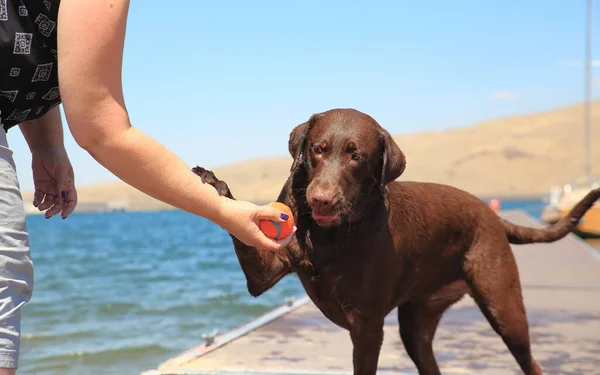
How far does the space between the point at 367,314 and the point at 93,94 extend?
221 cm

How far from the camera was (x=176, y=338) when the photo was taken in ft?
33.7

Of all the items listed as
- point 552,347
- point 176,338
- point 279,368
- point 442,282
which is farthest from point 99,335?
point 442,282

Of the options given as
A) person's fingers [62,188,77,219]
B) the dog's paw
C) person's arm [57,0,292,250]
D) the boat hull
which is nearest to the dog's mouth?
the dog's paw

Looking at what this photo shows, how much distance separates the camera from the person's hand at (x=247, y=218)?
82.0 inches

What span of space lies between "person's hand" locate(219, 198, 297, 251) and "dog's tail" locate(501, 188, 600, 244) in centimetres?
308

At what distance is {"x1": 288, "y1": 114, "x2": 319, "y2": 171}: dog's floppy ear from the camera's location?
377 cm

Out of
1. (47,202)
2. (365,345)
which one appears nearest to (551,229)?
(365,345)

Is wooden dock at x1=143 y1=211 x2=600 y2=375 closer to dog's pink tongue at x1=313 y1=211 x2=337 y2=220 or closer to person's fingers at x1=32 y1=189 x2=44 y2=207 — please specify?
dog's pink tongue at x1=313 y1=211 x2=337 y2=220

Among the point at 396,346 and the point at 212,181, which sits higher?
the point at 212,181

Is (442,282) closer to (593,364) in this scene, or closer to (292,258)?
(292,258)

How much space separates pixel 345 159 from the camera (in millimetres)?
3660

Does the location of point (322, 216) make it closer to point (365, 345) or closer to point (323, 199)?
point (323, 199)

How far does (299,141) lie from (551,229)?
89.3 inches

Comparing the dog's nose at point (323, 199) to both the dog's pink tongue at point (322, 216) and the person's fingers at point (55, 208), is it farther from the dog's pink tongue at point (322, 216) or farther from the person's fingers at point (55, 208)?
the person's fingers at point (55, 208)
